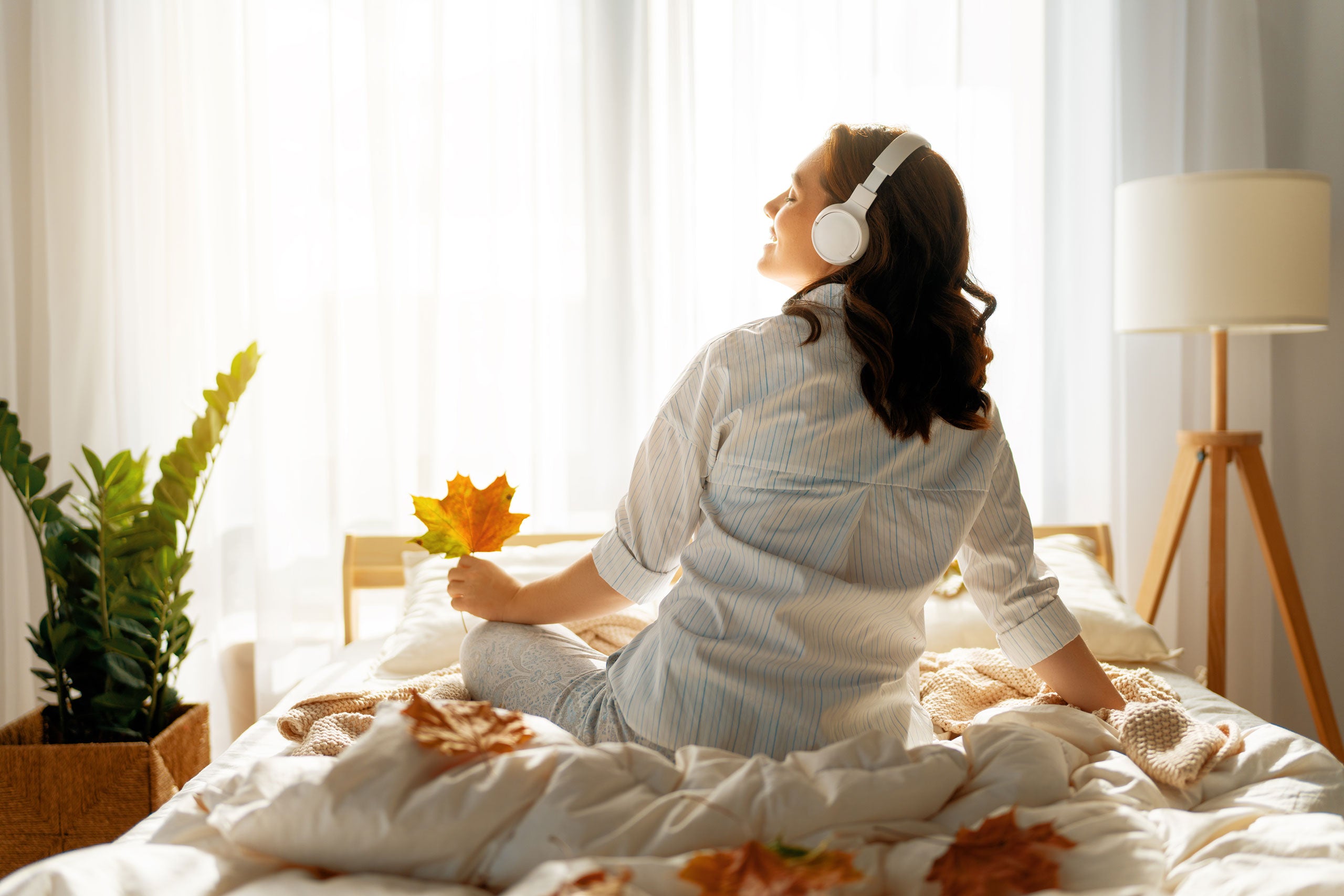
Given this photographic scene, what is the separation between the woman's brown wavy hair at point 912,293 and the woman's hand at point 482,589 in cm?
51

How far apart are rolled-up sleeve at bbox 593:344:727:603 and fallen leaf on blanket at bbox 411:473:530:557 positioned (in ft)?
0.53

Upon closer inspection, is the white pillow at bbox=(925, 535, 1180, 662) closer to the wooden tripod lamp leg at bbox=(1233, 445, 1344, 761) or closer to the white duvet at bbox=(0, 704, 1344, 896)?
the wooden tripod lamp leg at bbox=(1233, 445, 1344, 761)

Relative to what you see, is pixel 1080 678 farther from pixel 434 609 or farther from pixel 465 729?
pixel 434 609

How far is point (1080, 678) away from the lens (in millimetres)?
1167

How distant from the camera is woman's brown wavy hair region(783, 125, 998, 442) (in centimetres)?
104

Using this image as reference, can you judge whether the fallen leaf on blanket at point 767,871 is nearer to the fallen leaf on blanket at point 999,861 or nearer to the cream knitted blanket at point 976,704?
the fallen leaf on blanket at point 999,861

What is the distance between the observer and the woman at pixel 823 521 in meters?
1.00

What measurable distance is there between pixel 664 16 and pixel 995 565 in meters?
1.74

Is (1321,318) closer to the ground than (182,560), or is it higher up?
higher up

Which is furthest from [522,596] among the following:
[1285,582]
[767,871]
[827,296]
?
[1285,582]

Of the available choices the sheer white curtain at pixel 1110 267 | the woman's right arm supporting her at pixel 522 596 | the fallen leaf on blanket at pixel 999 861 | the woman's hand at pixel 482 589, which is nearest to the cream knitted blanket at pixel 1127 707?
the fallen leaf on blanket at pixel 999 861

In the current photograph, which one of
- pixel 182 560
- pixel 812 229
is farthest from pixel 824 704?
pixel 182 560

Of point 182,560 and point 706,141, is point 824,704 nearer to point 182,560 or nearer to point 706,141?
point 182,560

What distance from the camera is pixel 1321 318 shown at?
2051 mm
